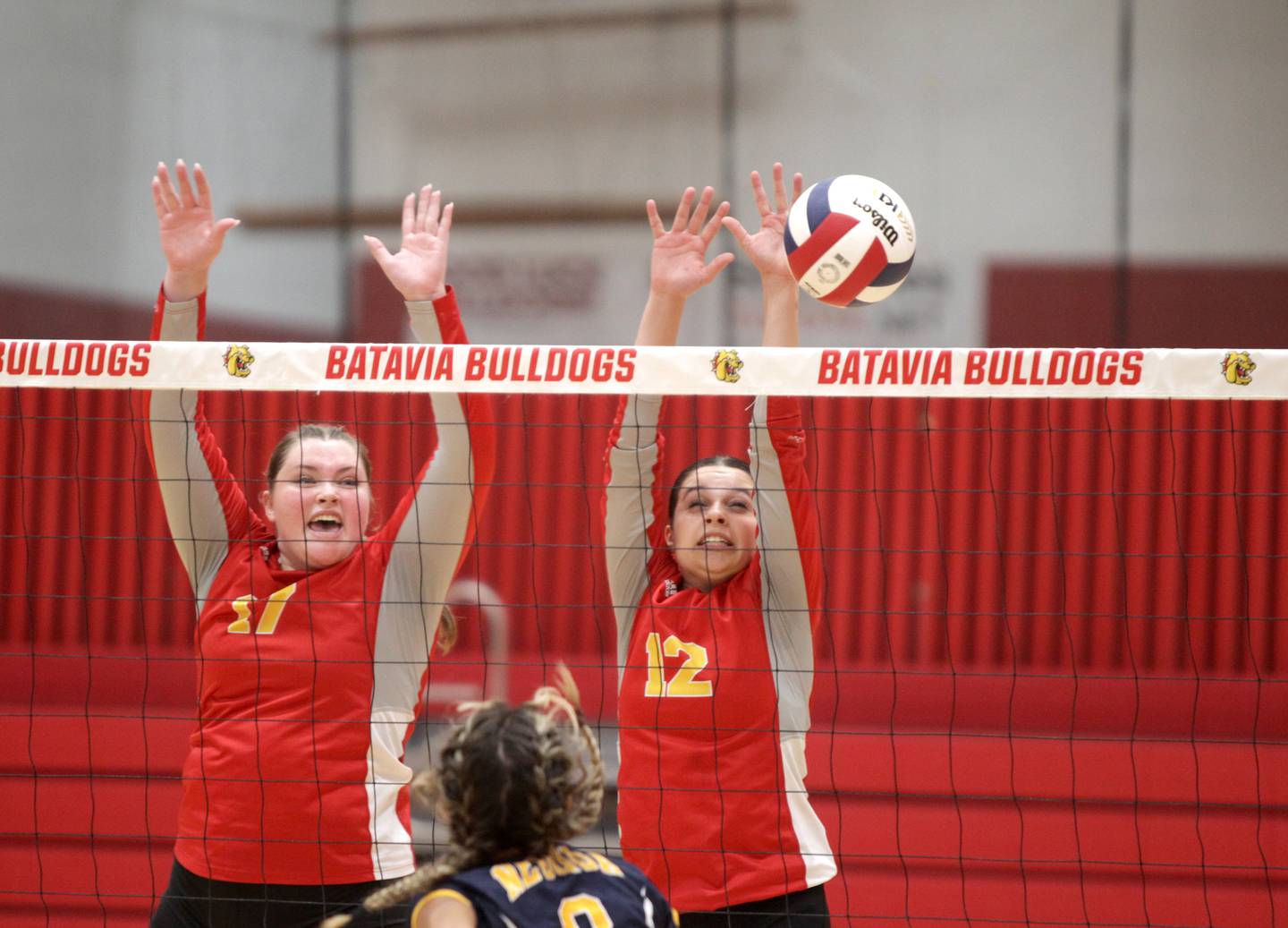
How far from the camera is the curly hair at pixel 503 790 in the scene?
2141 millimetres

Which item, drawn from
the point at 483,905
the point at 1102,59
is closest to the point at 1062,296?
the point at 1102,59

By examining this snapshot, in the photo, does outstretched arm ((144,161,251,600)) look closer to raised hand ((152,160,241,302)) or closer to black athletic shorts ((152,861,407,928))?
raised hand ((152,160,241,302))

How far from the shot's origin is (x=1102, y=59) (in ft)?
30.6

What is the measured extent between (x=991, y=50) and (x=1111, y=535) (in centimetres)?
480

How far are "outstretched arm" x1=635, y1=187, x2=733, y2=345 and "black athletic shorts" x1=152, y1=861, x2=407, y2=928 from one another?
157 centimetres

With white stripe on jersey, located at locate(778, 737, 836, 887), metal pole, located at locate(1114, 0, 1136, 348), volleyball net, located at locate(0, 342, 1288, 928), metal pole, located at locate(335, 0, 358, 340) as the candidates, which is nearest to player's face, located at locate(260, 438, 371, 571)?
white stripe on jersey, located at locate(778, 737, 836, 887)

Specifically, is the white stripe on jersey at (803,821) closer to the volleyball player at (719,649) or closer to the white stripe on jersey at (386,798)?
the volleyball player at (719,649)

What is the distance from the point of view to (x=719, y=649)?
3127mm

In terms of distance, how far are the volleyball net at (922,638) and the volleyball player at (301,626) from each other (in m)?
2.09

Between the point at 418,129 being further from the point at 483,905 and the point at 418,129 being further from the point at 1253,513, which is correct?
the point at 483,905

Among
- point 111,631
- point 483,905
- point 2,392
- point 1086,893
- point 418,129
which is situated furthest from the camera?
point 418,129

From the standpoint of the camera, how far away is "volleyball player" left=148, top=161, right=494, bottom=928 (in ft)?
9.99

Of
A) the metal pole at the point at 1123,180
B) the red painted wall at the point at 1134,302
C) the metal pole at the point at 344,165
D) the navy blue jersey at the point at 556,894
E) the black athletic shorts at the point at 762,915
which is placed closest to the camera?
the navy blue jersey at the point at 556,894

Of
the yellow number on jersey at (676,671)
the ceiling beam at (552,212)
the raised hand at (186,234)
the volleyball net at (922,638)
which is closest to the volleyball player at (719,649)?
the yellow number on jersey at (676,671)
